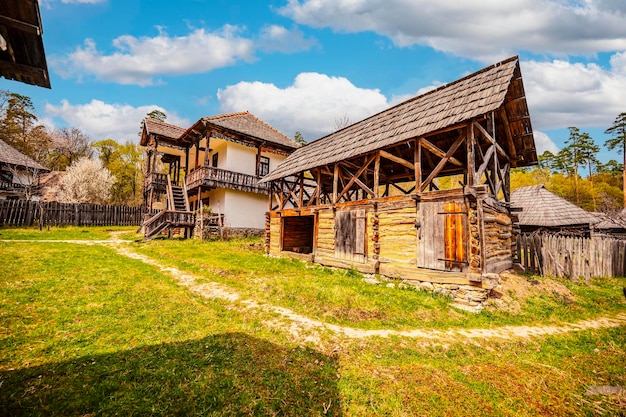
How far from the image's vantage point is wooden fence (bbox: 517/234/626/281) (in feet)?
37.2

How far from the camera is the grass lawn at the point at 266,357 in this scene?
3.41 meters

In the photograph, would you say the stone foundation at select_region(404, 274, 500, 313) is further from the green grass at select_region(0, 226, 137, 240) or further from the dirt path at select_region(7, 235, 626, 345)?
the green grass at select_region(0, 226, 137, 240)

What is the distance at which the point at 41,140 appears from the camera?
3656 centimetres

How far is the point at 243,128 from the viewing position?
2114cm

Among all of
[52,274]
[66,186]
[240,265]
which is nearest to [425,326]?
[240,265]

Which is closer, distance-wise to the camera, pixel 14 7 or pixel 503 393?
pixel 14 7

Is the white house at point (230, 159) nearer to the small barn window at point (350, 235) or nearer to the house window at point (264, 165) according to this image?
the house window at point (264, 165)

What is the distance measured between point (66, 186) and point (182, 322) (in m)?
35.8

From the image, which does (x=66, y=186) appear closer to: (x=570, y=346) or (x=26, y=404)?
(x=26, y=404)

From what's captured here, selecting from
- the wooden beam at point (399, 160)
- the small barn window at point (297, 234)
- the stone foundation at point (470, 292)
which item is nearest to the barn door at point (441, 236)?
the stone foundation at point (470, 292)

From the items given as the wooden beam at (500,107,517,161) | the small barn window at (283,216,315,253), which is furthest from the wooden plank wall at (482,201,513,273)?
the small barn window at (283,216,315,253)

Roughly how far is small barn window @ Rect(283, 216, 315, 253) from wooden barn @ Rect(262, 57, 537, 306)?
2.01m

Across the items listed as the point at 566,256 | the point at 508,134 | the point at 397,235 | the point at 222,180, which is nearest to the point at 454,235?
the point at 397,235

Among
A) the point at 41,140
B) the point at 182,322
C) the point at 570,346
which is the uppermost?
the point at 41,140
